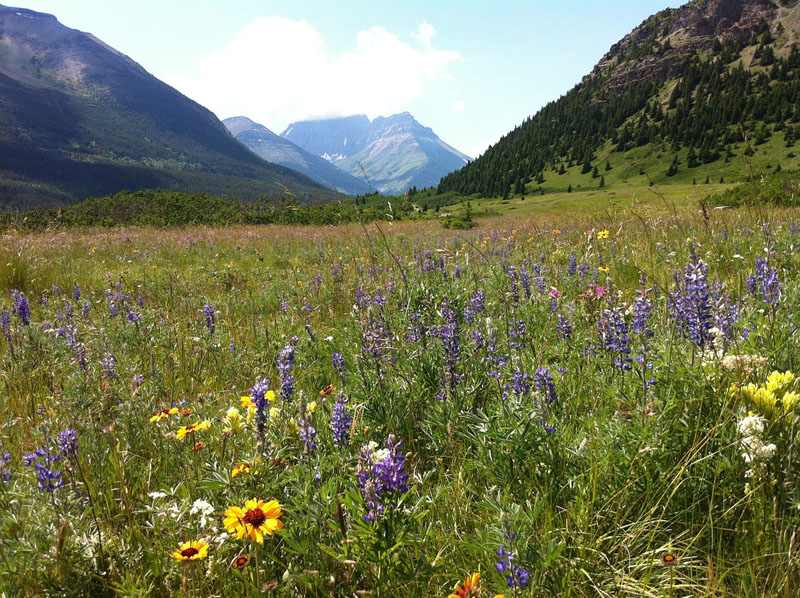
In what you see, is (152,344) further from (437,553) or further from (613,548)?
(613,548)

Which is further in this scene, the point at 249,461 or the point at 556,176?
the point at 556,176

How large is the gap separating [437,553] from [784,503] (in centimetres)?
136

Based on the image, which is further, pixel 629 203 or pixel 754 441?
pixel 629 203

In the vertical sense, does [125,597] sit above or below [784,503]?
below

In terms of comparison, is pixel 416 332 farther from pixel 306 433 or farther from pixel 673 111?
pixel 673 111

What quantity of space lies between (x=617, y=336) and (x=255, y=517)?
2151mm

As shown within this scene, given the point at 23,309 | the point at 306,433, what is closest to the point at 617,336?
the point at 306,433

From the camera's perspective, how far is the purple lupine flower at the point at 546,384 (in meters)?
2.22

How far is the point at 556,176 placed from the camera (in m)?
122

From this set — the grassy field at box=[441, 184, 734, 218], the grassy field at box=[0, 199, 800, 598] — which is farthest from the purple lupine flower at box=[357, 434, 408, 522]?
the grassy field at box=[441, 184, 734, 218]

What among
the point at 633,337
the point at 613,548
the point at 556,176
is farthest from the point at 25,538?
the point at 556,176

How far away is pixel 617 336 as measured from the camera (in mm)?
2539

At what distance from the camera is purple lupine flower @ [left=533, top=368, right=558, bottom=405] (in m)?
2.22

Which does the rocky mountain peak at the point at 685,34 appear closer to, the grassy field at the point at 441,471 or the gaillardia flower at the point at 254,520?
the grassy field at the point at 441,471
